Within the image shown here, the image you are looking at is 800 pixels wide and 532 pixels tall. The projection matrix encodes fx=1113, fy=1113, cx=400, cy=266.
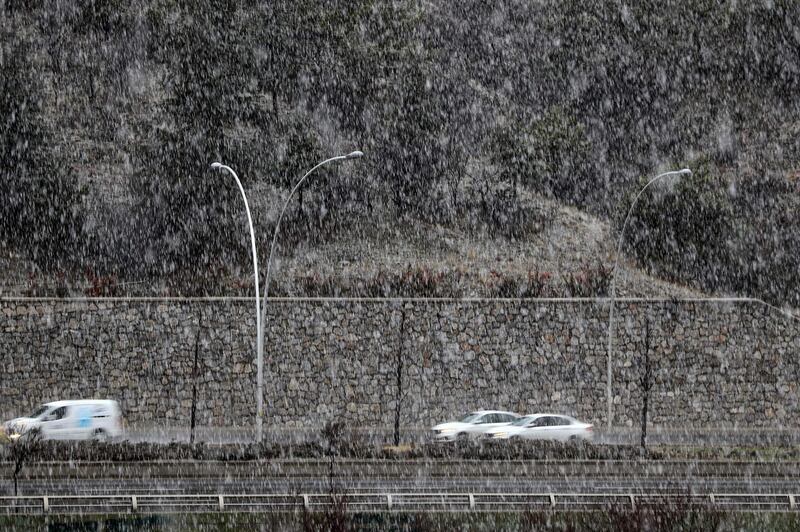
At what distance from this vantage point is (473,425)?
3166 cm

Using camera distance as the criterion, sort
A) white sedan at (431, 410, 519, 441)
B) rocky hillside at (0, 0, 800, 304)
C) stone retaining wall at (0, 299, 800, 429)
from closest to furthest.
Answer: white sedan at (431, 410, 519, 441), stone retaining wall at (0, 299, 800, 429), rocky hillside at (0, 0, 800, 304)

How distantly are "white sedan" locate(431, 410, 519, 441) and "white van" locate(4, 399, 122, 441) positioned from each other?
9.04m

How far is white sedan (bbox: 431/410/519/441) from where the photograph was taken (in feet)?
103

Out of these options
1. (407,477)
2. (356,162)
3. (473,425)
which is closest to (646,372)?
(473,425)

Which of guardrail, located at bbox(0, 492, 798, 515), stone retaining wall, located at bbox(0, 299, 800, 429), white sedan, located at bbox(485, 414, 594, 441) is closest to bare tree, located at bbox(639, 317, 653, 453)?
stone retaining wall, located at bbox(0, 299, 800, 429)

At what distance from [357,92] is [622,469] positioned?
4017 cm

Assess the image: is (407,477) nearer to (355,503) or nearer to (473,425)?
(355,503)

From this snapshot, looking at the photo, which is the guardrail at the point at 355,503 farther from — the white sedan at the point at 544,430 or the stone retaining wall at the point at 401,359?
the stone retaining wall at the point at 401,359

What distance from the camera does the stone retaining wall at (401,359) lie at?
3612 cm

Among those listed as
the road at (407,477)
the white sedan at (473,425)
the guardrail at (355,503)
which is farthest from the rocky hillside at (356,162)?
the guardrail at (355,503)

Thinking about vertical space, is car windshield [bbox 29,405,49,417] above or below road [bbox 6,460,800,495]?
above

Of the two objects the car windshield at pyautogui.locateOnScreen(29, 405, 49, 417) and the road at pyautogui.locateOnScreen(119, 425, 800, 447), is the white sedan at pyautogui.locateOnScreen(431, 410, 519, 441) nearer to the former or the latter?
the road at pyautogui.locateOnScreen(119, 425, 800, 447)

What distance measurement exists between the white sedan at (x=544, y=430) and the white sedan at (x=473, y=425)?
0.44 metres

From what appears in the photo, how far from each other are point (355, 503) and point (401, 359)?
18498 millimetres
